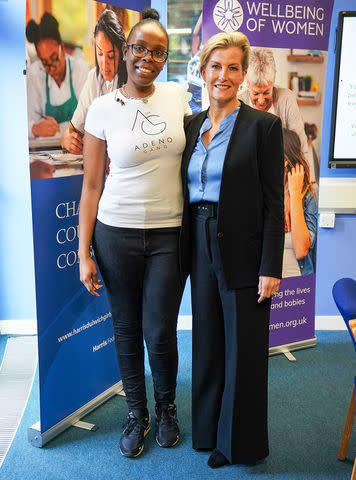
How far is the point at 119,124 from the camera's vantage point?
1.79 m

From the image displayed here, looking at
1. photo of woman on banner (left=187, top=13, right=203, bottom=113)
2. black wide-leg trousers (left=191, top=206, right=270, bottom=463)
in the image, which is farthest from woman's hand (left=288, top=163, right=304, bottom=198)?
black wide-leg trousers (left=191, top=206, right=270, bottom=463)

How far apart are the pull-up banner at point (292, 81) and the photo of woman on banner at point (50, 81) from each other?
93cm

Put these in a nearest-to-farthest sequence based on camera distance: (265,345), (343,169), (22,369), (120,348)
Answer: (265,345)
(120,348)
(22,369)
(343,169)

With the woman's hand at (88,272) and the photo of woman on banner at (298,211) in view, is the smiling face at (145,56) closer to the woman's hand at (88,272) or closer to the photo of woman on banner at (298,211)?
the woman's hand at (88,272)

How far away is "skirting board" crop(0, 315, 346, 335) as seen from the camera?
3383 millimetres

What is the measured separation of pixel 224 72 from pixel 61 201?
0.86 meters

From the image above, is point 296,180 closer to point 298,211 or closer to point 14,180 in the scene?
point 298,211

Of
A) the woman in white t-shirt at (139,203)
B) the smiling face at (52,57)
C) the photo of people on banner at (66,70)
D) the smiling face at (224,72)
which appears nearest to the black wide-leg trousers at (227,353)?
the woman in white t-shirt at (139,203)

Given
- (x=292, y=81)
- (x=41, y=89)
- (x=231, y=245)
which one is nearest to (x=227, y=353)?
(x=231, y=245)

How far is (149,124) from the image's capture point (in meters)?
1.79

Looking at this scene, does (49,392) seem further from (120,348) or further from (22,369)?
(22,369)

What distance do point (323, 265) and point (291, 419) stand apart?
133cm

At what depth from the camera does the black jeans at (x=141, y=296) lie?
188 cm

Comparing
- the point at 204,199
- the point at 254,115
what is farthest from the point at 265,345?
the point at 254,115
